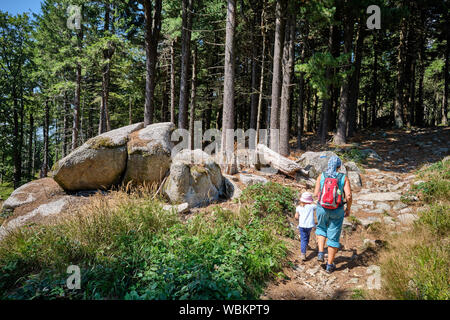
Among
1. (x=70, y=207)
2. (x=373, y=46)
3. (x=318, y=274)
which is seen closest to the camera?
(x=318, y=274)

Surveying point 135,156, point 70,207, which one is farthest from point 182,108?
point 70,207

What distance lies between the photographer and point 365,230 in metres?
5.34

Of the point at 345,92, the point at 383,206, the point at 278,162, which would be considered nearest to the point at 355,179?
the point at 383,206

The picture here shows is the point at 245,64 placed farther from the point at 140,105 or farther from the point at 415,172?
the point at 415,172

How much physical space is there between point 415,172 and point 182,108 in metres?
10.7

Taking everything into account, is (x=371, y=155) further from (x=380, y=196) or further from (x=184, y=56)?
(x=184, y=56)

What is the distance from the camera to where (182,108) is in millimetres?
11406

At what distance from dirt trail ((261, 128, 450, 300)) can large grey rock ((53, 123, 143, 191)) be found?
5.18 metres

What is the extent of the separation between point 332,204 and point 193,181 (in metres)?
3.60

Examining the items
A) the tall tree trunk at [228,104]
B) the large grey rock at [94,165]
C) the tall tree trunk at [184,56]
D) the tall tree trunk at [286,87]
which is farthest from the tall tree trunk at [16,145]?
the tall tree trunk at [286,87]

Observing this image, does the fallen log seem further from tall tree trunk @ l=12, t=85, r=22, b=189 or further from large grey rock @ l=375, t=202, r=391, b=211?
tall tree trunk @ l=12, t=85, r=22, b=189

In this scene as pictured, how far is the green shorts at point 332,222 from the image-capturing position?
3797 mm

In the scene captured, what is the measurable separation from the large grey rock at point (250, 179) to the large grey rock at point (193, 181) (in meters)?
0.97

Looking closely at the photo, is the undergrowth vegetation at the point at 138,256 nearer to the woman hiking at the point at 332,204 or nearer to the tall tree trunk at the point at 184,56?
the woman hiking at the point at 332,204
